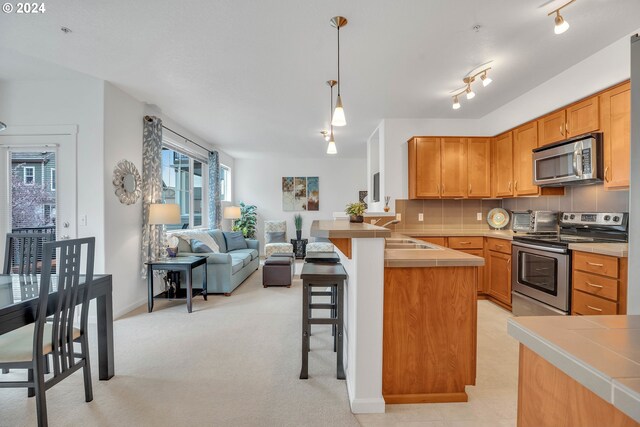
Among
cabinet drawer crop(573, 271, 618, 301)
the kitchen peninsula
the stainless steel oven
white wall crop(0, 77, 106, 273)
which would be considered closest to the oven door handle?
the stainless steel oven

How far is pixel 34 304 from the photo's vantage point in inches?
68.9

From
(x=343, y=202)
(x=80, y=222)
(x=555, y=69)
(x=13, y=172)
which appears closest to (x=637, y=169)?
(x=555, y=69)

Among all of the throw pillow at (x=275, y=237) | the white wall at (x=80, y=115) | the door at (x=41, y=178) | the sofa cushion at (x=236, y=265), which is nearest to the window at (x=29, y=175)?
the door at (x=41, y=178)

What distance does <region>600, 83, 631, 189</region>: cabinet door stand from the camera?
8.54 feet

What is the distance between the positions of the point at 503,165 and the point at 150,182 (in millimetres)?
4794

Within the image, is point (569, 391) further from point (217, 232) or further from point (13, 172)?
point (217, 232)

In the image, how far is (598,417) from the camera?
0.59 meters

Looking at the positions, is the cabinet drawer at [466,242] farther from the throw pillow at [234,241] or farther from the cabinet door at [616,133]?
the throw pillow at [234,241]

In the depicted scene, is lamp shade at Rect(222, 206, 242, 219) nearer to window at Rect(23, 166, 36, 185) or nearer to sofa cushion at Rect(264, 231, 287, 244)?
sofa cushion at Rect(264, 231, 287, 244)

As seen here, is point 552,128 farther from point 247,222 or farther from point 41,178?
point 247,222

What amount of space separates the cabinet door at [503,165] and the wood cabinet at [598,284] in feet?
5.20

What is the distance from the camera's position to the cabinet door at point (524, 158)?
3.71 m

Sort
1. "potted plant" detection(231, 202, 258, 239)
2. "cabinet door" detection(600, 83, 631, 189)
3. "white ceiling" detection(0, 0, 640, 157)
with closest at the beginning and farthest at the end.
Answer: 1. "white ceiling" detection(0, 0, 640, 157)
2. "cabinet door" detection(600, 83, 631, 189)
3. "potted plant" detection(231, 202, 258, 239)

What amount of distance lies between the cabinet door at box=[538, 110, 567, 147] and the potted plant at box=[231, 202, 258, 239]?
→ 20.1 ft
